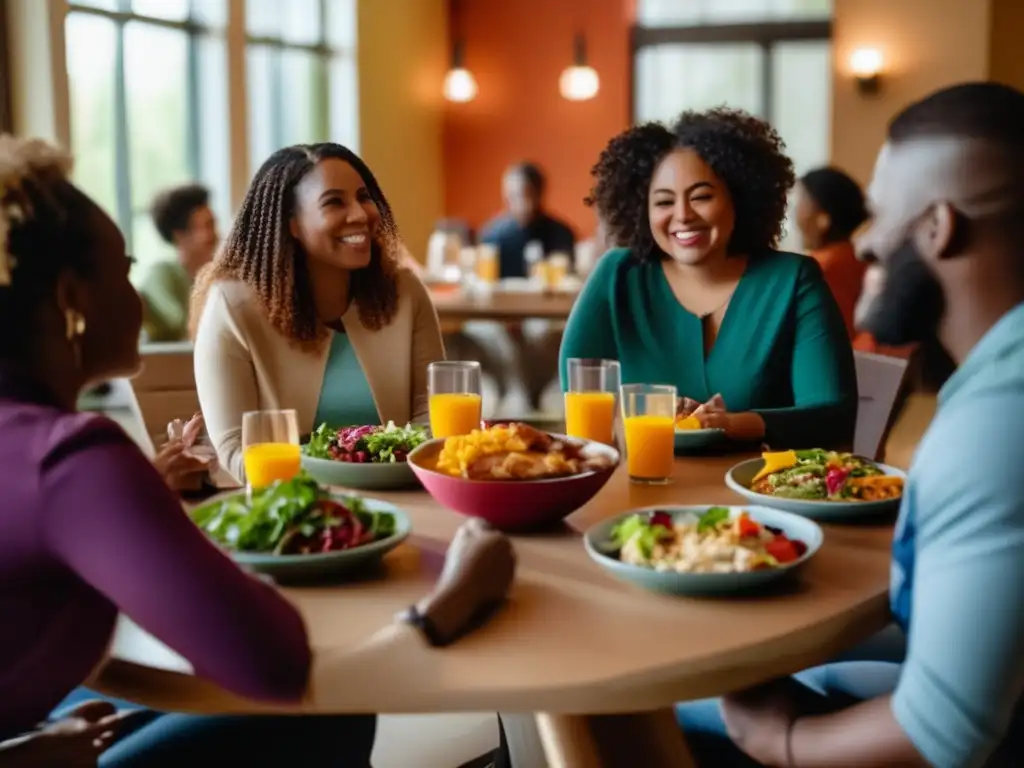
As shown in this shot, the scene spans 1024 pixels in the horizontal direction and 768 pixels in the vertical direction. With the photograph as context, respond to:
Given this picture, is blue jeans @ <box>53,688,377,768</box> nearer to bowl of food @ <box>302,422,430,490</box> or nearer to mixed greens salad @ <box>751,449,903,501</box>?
bowl of food @ <box>302,422,430,490</box>

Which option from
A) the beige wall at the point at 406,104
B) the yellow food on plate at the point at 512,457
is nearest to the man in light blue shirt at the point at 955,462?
the yellow food on plate at the point at 512,457

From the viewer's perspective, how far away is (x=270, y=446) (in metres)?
1.51

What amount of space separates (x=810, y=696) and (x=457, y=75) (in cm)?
704

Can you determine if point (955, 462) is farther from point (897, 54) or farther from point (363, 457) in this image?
point (897, 54)

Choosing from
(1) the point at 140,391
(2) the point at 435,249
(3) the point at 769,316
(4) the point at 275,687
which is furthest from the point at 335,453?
(2) the point at 435,249

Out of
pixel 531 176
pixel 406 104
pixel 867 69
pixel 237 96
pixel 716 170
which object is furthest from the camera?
pixel 406 104

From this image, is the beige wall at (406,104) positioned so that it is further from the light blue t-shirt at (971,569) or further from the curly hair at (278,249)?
the light blue t-shirt at (971,569)

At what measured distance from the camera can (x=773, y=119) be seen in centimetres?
795

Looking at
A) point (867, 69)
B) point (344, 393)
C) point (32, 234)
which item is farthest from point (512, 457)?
point (867, 69)

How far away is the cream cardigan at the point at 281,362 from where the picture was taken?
6.27 ft

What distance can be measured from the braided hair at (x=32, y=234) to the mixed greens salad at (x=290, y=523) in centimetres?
32

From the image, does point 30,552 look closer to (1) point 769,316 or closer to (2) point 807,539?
(2) point 807,539

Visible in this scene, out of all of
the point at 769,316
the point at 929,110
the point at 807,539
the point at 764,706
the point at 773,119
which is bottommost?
the point at 764,706

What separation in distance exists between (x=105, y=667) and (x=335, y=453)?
63cm
